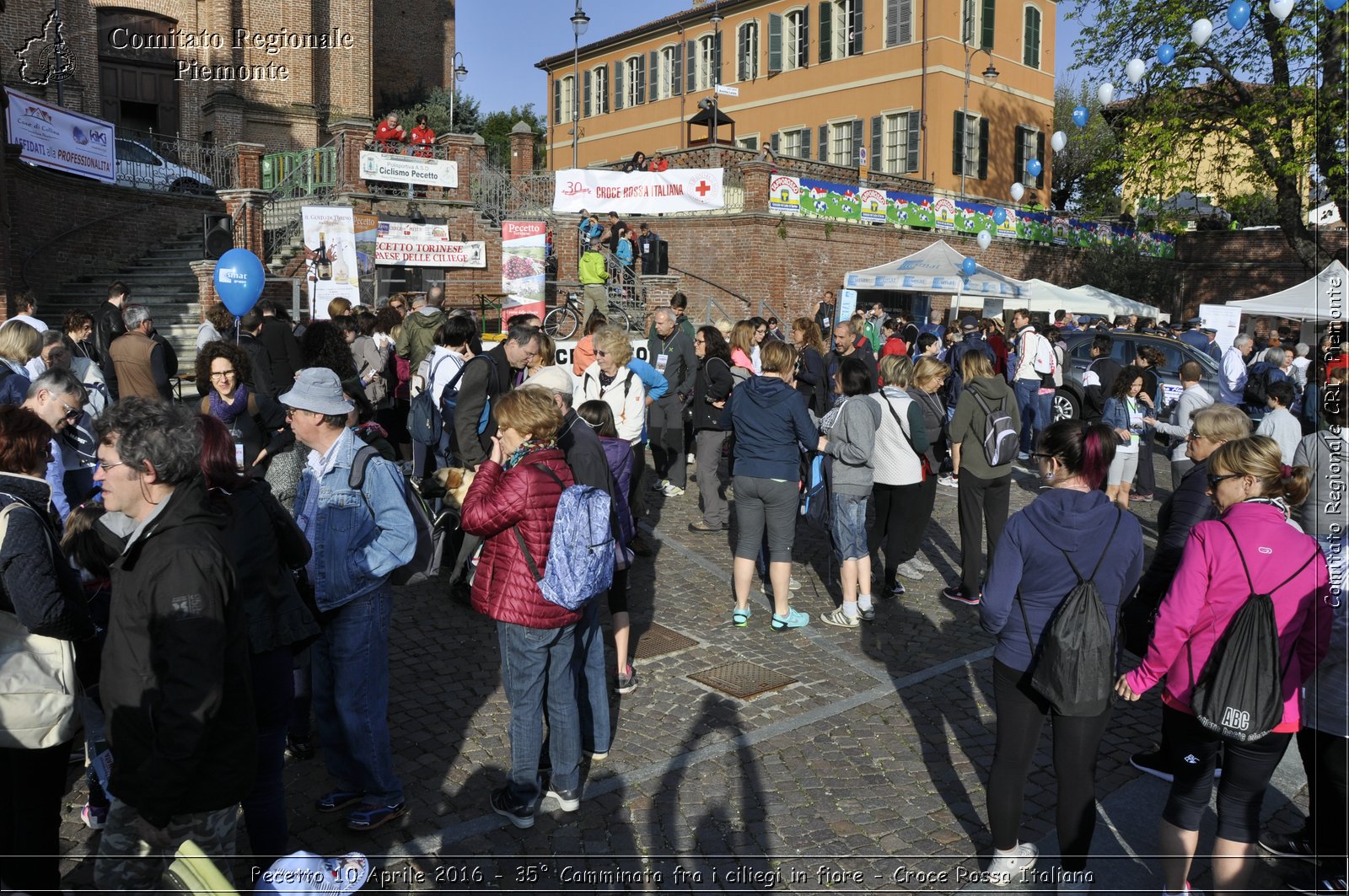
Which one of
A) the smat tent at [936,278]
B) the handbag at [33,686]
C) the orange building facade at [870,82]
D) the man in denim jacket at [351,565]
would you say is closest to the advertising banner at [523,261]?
the smat tent at [936,278]

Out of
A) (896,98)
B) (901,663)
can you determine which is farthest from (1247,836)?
(896,98)

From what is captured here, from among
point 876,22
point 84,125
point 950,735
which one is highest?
point 876,22

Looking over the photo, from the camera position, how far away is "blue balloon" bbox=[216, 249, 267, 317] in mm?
13023

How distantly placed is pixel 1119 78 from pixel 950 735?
2502 centimetres

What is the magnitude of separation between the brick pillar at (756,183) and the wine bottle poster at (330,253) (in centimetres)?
971

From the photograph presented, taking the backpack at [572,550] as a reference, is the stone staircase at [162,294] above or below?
above

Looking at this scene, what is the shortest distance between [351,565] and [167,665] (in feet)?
4.29

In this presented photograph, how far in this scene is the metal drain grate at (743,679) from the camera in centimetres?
600

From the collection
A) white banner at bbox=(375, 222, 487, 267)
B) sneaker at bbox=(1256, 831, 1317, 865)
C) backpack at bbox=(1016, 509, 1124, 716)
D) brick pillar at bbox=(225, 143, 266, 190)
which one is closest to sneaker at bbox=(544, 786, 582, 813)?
backpack at bbox=(1016, 509, 1124, 716)

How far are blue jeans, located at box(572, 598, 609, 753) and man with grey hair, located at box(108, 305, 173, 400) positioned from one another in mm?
5549

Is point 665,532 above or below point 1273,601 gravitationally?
below

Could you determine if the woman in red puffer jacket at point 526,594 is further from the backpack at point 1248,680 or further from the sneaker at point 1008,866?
the backpack at point 1248,680

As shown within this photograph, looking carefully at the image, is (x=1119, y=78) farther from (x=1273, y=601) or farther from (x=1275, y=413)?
(x=1273, y=601)

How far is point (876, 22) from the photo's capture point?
1369 inches
